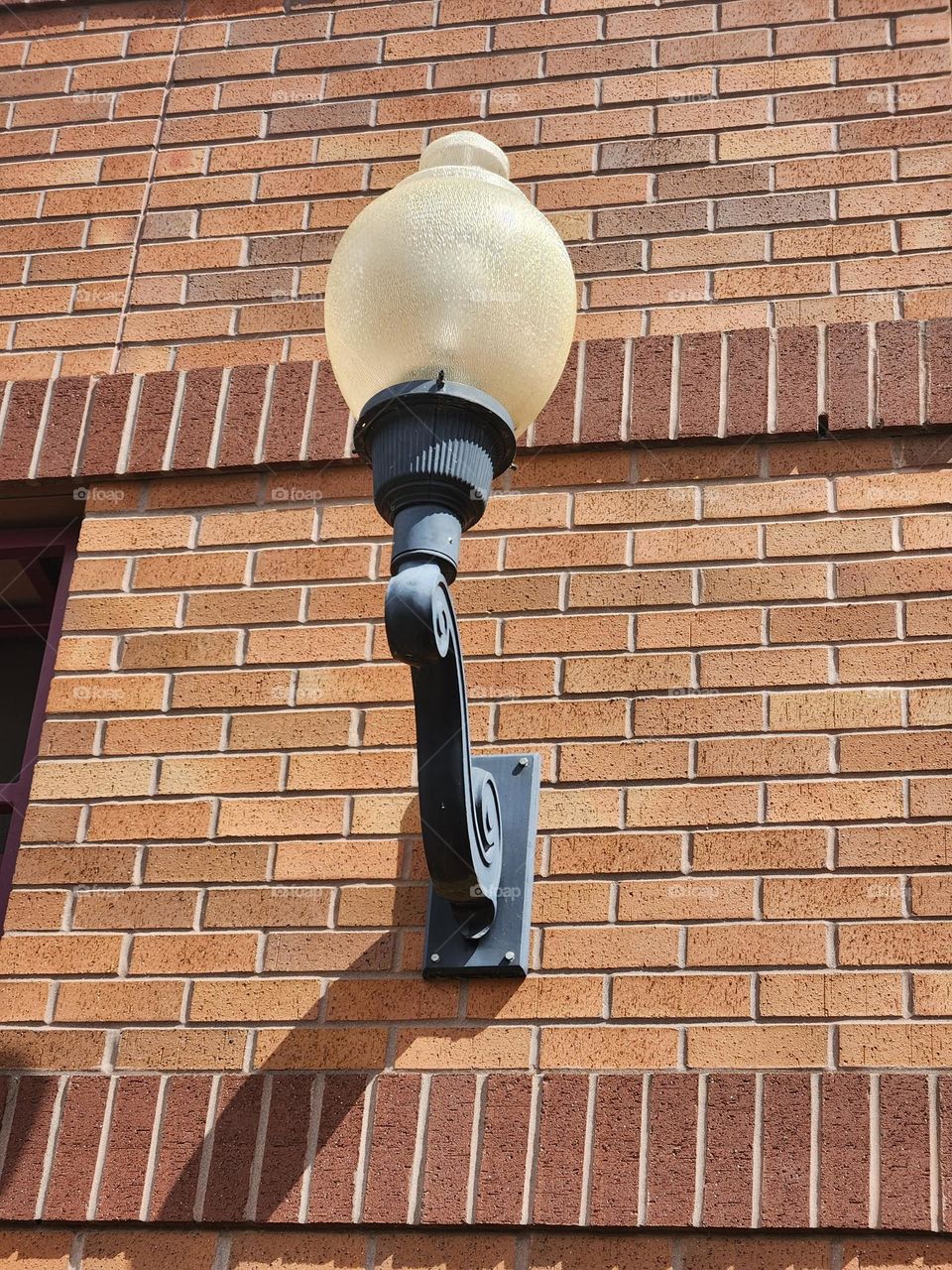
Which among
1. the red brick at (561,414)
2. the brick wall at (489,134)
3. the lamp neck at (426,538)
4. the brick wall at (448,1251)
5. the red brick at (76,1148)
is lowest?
the brick wall at (448,1251)

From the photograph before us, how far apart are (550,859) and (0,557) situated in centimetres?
150

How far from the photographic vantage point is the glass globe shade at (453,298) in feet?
9.16

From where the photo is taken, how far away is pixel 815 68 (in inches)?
161

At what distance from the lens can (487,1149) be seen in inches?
122

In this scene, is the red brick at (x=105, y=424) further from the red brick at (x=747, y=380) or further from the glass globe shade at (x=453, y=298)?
the red brick at (x=747, y=380)

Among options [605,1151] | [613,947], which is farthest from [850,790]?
[605,1151]

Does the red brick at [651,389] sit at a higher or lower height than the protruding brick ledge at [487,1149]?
higher

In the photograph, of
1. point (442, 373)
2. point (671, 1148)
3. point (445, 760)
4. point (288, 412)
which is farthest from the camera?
point (288, 412)

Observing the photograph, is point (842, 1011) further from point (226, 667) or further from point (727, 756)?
point (226, 667)

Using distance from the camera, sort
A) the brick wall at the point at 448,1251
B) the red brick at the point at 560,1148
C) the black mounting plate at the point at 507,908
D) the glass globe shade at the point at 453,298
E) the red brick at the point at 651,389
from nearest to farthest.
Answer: the glass globe shade at the point at 453,298, the brick wall at the point at 448,1251, the red brick at the point at 560,1148, the black mounting plate at the point at 507,908, the red brick at the point at 651,389

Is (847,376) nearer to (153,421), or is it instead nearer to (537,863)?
(537,863)

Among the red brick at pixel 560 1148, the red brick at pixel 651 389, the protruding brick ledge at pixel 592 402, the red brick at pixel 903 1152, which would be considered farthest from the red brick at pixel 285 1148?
the red brick at pixel 651 389

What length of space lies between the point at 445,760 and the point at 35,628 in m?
1.55

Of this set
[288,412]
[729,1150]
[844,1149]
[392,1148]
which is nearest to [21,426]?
[288,412]
